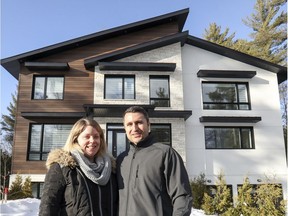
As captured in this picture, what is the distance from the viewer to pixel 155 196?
2604 mm

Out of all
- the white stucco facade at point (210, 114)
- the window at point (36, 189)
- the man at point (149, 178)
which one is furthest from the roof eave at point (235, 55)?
the man at point (149, 178)

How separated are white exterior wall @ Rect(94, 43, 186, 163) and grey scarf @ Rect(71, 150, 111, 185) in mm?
11008

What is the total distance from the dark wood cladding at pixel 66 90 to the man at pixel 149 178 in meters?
11.6

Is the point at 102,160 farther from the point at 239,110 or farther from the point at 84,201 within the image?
the point at 239,110

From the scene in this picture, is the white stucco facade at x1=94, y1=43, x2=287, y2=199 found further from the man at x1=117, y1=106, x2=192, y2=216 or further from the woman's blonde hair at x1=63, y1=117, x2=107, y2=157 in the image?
the man at x1=117, y1=106, x2=192, y2=216

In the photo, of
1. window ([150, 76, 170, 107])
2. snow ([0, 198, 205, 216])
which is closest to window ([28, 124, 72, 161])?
window ([150, 76, 170, 107])

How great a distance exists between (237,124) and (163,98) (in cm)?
404

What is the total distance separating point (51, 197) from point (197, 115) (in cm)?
1264

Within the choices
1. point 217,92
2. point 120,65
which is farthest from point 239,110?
point 120,65

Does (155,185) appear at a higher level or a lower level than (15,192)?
higher

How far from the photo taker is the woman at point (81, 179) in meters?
2.57

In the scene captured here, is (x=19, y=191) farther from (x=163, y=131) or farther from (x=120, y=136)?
(x=163, y=131)

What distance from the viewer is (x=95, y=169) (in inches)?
109

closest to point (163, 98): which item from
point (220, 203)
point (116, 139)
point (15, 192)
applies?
point (116, 139)
